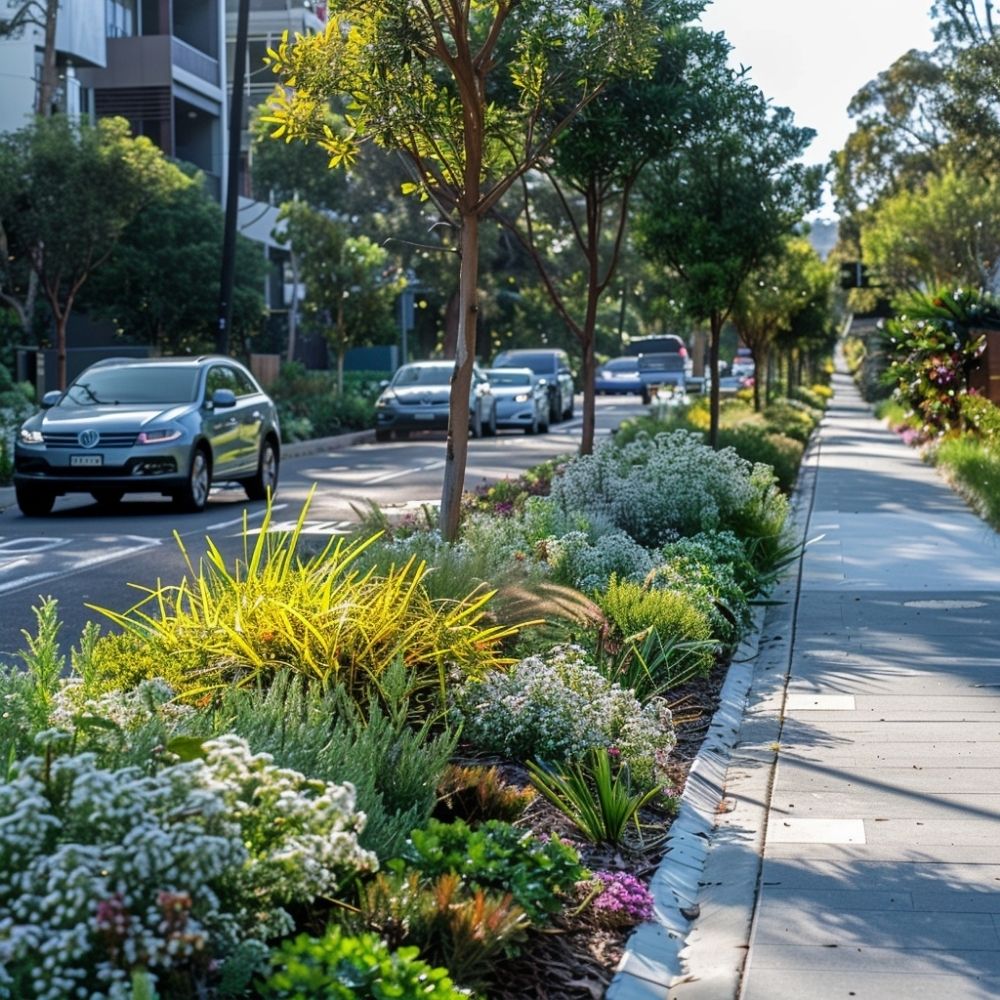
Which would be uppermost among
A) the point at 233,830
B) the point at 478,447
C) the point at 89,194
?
the point at 89,194

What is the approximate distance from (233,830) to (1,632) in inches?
297

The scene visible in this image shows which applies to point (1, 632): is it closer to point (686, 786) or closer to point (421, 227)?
point (686, 786)

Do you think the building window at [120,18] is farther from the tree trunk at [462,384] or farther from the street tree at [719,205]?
the tree trunk at [462,384]

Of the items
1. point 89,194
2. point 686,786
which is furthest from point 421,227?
point 686,786

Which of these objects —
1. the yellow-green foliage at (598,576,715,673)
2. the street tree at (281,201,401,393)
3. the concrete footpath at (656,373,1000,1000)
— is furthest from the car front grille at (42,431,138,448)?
the street tree at (281,201,401,393)

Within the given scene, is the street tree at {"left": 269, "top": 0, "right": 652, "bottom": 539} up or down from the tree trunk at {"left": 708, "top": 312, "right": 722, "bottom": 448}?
up

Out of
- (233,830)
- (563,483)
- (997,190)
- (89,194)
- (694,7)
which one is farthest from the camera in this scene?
(997,190)

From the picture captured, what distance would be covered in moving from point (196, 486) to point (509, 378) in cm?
2011

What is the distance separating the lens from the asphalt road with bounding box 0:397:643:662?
1288cm

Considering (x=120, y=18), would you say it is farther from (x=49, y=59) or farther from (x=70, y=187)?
(x=70, y=187)

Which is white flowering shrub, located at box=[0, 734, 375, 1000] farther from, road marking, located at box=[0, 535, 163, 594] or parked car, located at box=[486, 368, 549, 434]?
parked car, located at box=[486, 368, 549, 434]

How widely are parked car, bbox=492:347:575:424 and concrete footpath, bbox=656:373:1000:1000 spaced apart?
2997 centimetres

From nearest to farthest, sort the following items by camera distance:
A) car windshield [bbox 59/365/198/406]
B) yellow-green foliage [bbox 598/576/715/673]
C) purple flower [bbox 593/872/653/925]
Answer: purple flower [bbox 593/872/653/925], yellow-green foliage [bbox 598/576/715/673], car windshield [bbox 59/365/198/406]

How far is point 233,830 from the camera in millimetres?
3959
